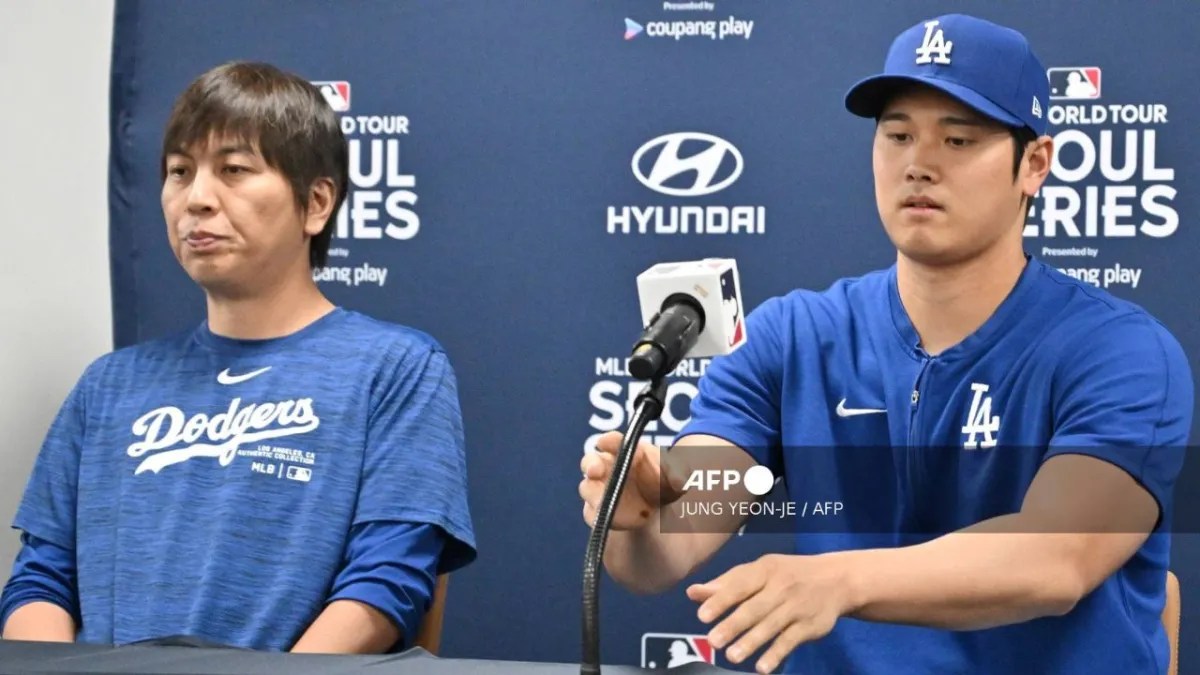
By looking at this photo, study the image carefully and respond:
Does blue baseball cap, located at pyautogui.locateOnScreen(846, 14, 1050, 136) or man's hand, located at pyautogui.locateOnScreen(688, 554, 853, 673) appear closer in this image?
man's hand, located at pyautogui.locateOnScreen(688, 554, 853, 673)

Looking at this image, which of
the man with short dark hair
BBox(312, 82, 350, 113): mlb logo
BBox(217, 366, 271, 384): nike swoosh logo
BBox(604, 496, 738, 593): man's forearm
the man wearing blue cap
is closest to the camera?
the man wearing blue cap

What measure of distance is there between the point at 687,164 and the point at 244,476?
977 millimetres

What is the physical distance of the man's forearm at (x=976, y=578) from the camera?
4.34ft

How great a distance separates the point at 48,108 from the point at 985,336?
5.98 ft

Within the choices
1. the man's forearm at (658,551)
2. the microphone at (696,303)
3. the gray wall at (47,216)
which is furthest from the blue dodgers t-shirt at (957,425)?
the gray wall at (47,216)

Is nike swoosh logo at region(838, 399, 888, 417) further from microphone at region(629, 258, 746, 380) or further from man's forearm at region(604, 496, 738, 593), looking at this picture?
microphone at region(629, 258, 746, 380)

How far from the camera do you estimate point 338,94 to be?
258 centimetres

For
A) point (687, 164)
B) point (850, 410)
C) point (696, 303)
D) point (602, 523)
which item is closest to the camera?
point (602, 523)

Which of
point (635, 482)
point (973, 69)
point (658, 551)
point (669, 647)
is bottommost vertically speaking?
point (669, 647)

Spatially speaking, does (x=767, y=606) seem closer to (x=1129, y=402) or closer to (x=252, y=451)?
(x=1129, y=402)

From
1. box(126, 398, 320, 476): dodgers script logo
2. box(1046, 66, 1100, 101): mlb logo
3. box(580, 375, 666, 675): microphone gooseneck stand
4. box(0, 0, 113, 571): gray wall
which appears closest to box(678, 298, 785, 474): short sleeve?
box(126, 398, 320, 476): dodgers script logo

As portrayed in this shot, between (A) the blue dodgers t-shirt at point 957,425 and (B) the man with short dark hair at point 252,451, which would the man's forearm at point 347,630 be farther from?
(A) the blue dodgers t-shirt at point 957,425

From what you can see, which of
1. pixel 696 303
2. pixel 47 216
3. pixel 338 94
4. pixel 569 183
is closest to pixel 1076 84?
pixel 569 183

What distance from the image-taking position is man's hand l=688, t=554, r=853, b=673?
1117 millimetres
